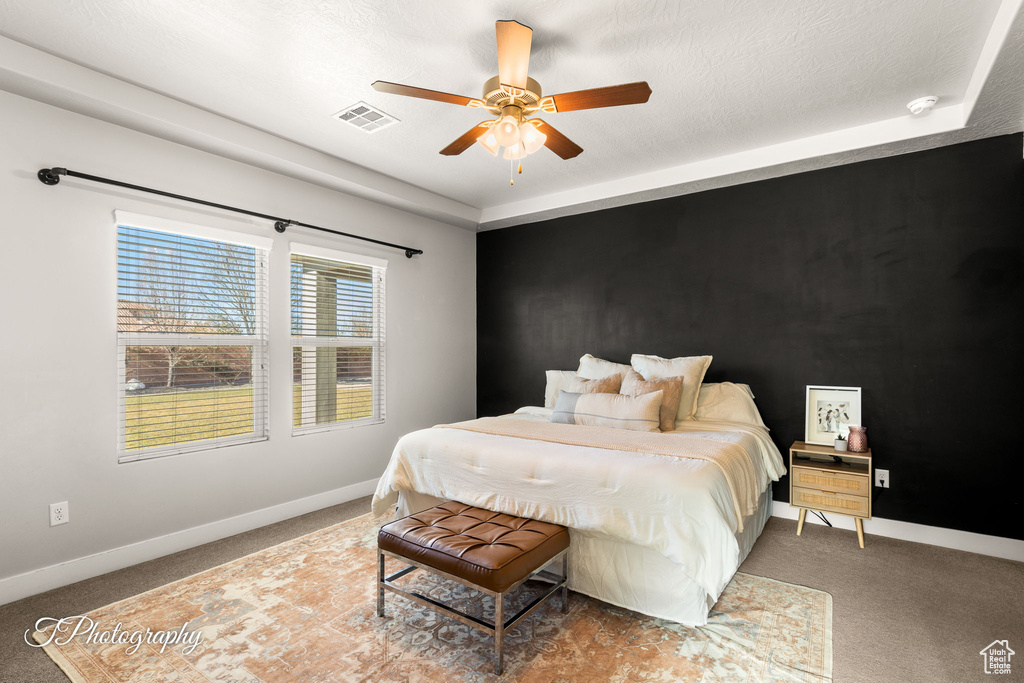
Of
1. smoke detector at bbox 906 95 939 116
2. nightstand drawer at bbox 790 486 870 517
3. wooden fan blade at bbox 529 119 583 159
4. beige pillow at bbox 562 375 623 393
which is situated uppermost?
smoke detector at bbox 906 95 939 116

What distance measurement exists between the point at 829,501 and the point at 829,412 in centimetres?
63

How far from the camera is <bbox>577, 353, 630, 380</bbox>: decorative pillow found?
12.6 ft

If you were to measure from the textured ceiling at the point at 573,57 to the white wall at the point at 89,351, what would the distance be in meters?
0.45

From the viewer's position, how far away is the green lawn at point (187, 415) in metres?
2.91

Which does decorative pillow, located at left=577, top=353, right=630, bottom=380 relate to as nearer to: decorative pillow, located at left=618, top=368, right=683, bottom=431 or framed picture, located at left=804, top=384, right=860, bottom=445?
decorative pillow, located at left=618, top=368, right=683, bottom=431

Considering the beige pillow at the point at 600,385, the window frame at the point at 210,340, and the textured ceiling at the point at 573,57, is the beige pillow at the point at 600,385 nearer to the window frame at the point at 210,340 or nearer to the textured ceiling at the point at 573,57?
the textured ceiling at the point at 573,57

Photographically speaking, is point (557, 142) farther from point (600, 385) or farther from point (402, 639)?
point (402, 639)

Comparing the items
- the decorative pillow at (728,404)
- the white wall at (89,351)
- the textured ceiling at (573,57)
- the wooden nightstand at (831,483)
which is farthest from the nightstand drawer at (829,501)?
the white wall at (89,351)

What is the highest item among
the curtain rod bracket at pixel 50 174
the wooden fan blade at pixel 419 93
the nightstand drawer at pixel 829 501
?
the wooden fan blade at pixel 419 93

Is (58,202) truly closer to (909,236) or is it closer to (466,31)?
(466,31)

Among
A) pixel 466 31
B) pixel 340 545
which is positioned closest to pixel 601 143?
pixel 466 31

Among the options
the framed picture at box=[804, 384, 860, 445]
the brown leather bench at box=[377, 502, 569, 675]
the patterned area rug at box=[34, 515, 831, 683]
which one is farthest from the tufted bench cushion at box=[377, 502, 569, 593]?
the framed picture at box=[804, 384, 860, 445]

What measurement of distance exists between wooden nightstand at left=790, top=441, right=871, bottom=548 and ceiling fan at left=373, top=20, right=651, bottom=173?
246cm

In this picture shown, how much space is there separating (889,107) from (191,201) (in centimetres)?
425
